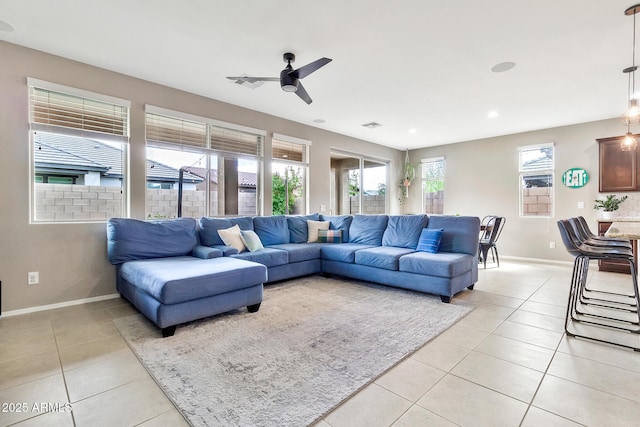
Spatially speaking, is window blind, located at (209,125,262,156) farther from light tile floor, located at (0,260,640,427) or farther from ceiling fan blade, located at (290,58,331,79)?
light tile floor, located at (0,260,640,427)

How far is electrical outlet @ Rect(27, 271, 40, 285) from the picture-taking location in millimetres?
3045

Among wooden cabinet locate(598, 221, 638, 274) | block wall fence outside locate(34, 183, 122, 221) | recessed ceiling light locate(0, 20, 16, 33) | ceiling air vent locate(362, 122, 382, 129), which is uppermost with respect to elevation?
ceiling air vent locate(362, 122, 382, 129)

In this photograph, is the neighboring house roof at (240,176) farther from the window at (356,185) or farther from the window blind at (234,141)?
the window at (356,185)

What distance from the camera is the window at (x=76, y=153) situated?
3.16 m

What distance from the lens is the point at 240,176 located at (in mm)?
4930

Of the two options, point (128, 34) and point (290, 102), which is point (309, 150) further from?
point (128, 34)

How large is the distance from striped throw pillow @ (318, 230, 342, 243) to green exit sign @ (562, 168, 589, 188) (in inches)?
182

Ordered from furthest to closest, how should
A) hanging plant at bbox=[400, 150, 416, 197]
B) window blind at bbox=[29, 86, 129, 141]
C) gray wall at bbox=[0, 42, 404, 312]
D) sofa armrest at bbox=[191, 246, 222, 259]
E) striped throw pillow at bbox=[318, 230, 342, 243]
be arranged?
hanging plant at bbox=[400, 150, 416, 197] < striped throw pillow at bbox=[318, 230, 342, 243] < sofa armrest at bbox=[191, 246, 222, 259] < window blind at bbox=[29, 86, 129, 141] < gray wall at bbox=[0, 42, 404, 312]

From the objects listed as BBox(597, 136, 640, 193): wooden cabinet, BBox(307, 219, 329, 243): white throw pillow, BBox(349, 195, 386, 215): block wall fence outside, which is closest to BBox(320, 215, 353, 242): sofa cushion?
BBox(307, 219, 329, 243): white throw pillow

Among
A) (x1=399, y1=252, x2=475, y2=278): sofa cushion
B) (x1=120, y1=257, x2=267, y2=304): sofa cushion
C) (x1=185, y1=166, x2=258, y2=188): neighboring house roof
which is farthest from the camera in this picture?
(x1=185, y1=166, x2=258, y2=188): neighboring house roof

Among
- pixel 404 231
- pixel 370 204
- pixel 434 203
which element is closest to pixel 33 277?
pixel 404 231

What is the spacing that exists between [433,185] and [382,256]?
4739 mm

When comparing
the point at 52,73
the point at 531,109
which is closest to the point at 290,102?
the point at 52,73

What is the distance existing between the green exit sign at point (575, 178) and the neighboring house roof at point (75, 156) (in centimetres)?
733
